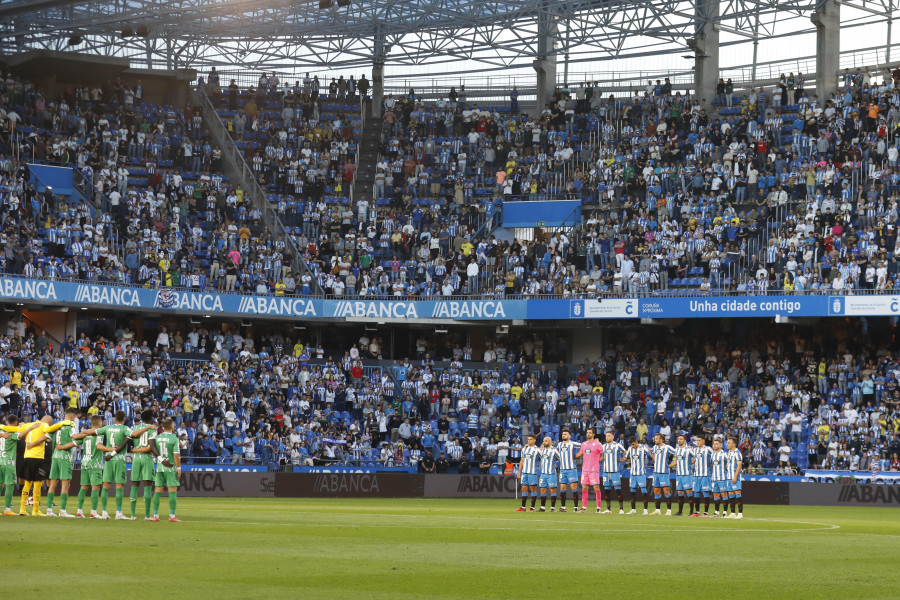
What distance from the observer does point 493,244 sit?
51.3m

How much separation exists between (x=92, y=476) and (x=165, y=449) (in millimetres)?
1520

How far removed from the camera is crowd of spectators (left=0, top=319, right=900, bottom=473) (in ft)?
138

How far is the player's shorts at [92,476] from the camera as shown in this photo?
21.8 m

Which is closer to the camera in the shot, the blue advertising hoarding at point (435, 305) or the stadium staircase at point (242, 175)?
the blue advertising hoarding at point (435, 305)

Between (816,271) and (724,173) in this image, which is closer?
(816,271)

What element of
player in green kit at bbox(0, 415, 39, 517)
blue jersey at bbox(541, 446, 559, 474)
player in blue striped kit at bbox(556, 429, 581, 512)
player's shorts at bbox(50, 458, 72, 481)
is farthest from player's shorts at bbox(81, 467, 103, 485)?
player in blue striped kit at bbox(556, 429, 581, 512)

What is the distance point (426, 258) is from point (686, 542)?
3351 centimetres

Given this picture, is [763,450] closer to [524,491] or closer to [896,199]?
[896,199]

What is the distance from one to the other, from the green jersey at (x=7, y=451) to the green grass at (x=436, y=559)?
5.37 feet

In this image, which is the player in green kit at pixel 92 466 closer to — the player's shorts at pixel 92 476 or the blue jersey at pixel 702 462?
the player's shorts at pixel 92 476

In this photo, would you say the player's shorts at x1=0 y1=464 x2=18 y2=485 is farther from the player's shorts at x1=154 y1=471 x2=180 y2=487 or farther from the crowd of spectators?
the crowd of spectators

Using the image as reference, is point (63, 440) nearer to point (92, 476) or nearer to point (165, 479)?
point (92, 476)

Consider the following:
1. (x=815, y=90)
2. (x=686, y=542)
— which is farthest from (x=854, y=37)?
(x=686, y=542)

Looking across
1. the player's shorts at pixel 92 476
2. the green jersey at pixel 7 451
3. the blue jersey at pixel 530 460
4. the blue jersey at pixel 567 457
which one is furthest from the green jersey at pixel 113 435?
the blue jersey at pixel 567 457
